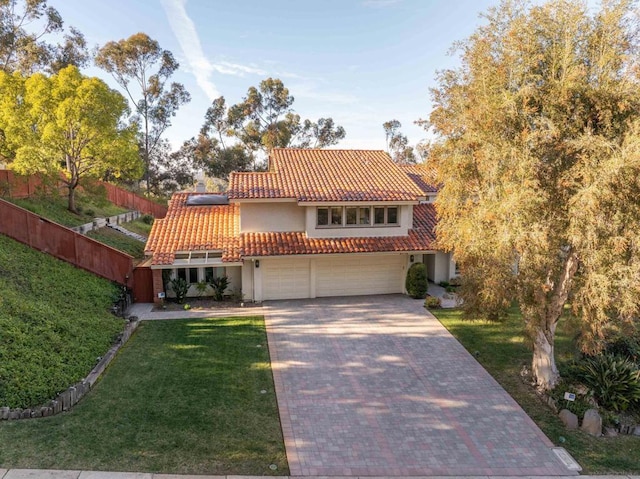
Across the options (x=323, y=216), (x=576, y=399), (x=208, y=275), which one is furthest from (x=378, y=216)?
(x=576, y=399)

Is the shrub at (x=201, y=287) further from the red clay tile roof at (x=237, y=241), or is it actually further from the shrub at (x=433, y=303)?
the shrub at (x=433, y=303)

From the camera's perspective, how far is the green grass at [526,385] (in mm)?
8719

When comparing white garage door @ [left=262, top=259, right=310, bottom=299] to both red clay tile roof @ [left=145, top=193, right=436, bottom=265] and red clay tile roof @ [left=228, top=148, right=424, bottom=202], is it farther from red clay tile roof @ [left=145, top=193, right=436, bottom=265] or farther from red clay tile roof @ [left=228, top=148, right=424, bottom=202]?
red clay tile roof @ [left=228, top=148, right=424, bottom=202]

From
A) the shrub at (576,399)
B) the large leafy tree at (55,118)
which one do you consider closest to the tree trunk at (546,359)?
the shrub at (576,399)

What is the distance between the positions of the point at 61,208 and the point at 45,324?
16.9m

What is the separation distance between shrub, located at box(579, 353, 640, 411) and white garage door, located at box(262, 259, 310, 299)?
12.0 meters

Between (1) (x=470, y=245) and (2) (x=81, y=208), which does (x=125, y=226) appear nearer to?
(2) (x=81, y=208)

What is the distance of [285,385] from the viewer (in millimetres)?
11508

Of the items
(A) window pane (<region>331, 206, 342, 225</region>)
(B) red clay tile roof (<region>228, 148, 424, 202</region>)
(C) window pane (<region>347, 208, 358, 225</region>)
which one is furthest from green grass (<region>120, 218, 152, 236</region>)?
Answer: (C) window pane (<region>347, 208, 358, 225</region>)

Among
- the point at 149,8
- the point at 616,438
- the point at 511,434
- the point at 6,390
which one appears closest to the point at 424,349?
the point at 511,434

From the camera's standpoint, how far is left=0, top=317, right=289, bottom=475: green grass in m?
7.69

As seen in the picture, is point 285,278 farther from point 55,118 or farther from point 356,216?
point 55,118

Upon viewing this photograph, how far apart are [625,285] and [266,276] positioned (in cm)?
1417

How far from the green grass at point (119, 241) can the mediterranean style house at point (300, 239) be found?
15.5 feet
